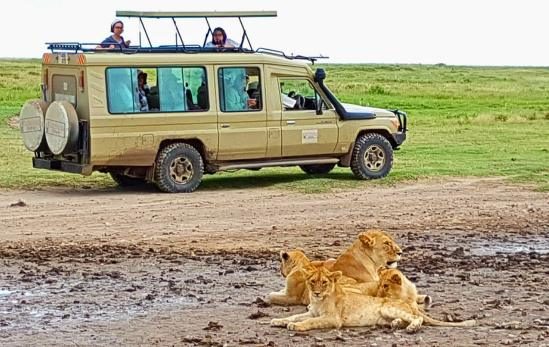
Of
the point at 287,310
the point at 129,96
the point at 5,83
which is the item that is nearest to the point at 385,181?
the point at 129,96

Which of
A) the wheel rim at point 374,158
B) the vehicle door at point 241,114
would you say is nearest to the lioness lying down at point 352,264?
the vehicle door at point 241,114

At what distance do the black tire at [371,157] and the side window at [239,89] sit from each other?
1771 mm

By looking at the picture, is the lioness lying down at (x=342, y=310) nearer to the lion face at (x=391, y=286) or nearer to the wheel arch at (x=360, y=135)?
the lion face at (x=391, y=286)

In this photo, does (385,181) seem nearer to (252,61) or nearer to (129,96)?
(252,61)

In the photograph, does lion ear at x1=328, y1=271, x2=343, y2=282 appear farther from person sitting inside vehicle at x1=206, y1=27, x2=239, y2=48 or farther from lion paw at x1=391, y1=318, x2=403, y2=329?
person sitting inside vehicle at x1=206, y1=27, x2=239, y2=48

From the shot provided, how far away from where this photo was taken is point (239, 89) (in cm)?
1633

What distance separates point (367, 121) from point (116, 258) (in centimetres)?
741

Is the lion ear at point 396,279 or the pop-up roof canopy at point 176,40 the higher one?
the pop-up roof canopy at point 176,40

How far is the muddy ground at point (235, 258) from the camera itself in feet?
25.5

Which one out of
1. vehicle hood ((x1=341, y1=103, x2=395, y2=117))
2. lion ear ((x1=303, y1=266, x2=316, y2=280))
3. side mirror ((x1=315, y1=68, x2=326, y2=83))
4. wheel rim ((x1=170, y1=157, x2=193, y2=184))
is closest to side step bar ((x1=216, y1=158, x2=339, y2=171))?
wheel rim ((x1=170, y1=157, x2=193, y2=184))

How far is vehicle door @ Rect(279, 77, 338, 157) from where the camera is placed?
16.7m

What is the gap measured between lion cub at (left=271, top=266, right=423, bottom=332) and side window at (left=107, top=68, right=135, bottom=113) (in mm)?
8081

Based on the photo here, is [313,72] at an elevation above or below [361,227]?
above

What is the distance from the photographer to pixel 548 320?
805cm
